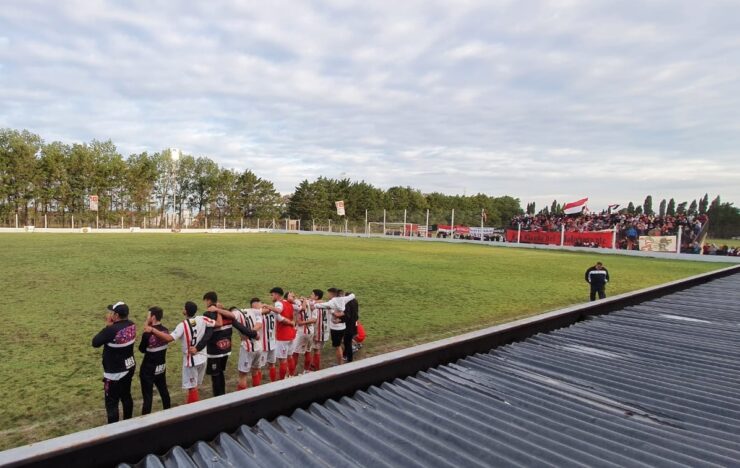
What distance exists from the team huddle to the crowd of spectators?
3830 centimetres

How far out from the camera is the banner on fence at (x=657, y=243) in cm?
3625

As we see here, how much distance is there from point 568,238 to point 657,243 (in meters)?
7.80

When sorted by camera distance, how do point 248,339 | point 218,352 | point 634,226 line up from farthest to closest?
point 634,226, point 248,339, point 218,352

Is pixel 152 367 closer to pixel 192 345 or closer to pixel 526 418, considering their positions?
pixel 192 345

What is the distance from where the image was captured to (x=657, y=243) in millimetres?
36938

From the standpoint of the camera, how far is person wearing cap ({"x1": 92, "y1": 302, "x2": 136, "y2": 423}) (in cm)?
540

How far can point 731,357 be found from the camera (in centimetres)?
555

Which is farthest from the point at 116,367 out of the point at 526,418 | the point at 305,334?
the point at 526,418

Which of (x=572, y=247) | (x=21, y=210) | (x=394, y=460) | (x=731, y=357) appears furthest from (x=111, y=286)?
(x=21, y=210)

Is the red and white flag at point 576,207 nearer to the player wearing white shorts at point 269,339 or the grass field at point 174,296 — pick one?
the grass field at point 174,296

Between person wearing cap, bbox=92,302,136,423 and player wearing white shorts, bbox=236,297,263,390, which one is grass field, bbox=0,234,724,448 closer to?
person wearing cap, bbox=92,302,136,423

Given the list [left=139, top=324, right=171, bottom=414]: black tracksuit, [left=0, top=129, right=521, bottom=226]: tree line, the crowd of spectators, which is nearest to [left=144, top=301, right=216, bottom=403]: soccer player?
[left=139, top=324, right=171, bottom=414]: black tracksuit

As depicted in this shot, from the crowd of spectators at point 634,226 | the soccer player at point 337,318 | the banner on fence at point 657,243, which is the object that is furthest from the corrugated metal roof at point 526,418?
the crowd of spectators at point 634,226

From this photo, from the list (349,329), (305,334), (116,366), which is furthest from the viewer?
(349,329)
